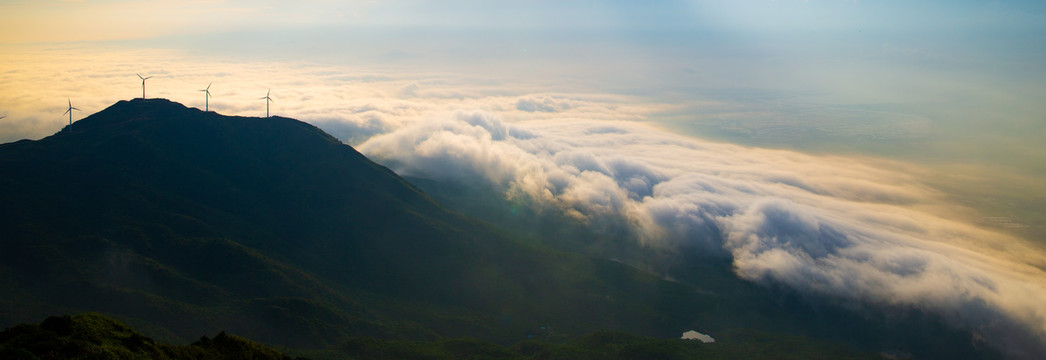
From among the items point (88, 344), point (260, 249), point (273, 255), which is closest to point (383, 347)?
point (273, 255)

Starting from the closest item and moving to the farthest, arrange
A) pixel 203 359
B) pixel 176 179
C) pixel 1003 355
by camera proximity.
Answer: pixel 203 359
pixel 176 179
pixel 1003 355

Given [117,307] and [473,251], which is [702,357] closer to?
[473,251]

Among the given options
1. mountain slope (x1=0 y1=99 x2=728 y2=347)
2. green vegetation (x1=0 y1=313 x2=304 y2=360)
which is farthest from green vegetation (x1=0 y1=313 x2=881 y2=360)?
mountain slope (x1=0 y1=99 x2=728 y2=347)

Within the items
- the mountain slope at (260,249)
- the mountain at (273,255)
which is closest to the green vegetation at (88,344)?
the mountain at (273,255)

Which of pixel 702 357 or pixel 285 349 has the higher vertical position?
pixel 285 349

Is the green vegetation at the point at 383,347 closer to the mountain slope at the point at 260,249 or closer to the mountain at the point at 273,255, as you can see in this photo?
the mountain at the point at 273,255

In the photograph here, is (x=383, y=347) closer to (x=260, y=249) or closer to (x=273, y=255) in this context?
(x=273, y=255)

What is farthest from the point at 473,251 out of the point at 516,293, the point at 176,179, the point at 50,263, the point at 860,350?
the point at 860,350
